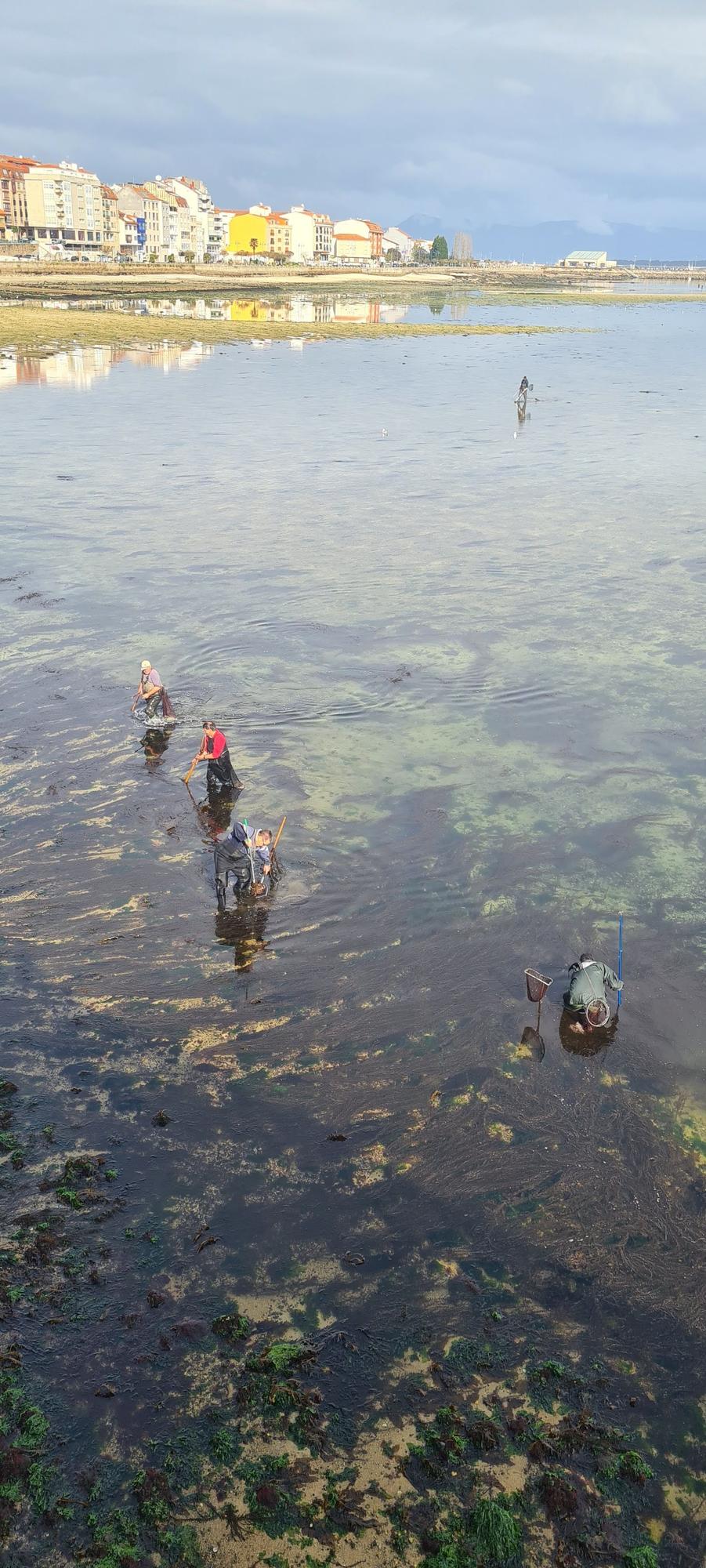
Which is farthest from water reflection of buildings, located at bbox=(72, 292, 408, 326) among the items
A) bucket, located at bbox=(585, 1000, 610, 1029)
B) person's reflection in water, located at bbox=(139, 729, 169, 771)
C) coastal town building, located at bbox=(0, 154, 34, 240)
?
bucket, located at bbox=(585, 1000, 610, 1029)

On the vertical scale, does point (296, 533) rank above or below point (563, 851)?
above

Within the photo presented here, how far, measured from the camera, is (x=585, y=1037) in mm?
14656

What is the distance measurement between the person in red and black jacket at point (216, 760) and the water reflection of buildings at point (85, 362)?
58837mm

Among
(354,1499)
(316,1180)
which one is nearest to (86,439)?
(316,1180)

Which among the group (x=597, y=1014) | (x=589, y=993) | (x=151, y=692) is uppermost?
(x=151, y=692)

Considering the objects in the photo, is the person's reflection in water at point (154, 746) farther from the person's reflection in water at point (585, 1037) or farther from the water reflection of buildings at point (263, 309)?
the water reflection of buildings at point (263, 309)

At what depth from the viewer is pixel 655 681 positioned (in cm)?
2669

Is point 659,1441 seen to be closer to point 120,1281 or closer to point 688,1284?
point 688,1284

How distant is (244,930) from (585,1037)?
211 inches

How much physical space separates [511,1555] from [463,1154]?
4.32 m

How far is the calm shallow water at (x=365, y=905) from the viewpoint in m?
11.5

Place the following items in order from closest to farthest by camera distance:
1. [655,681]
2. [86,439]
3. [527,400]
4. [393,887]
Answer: [393,887] → [655,681] → [86,439] → [527,400]

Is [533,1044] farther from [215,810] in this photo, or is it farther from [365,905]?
[215,810]

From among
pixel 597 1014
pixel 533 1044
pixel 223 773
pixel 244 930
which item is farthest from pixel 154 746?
pixel 597 1014
